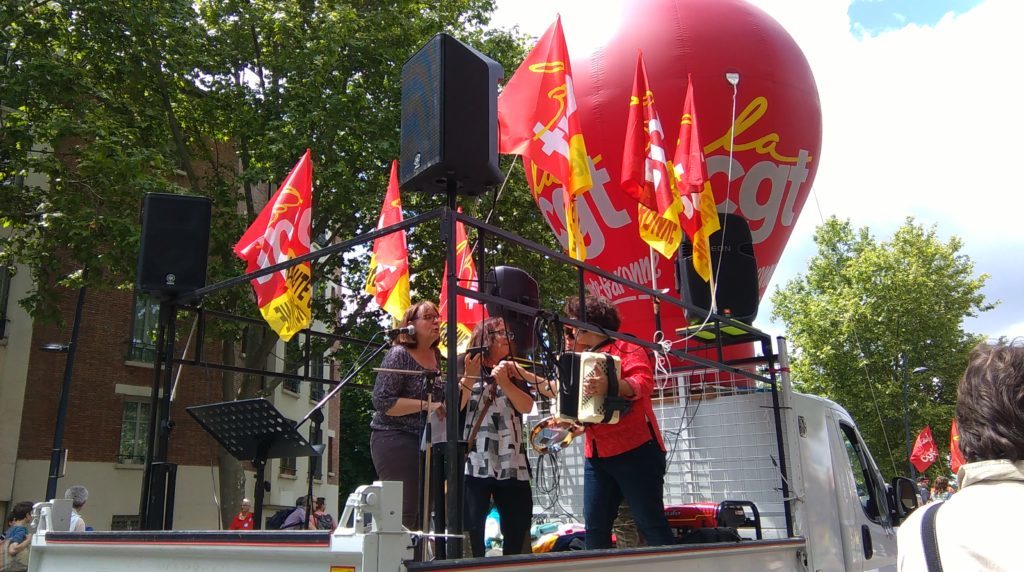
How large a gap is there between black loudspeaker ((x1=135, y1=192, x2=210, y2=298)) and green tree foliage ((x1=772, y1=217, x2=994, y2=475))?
31983mm

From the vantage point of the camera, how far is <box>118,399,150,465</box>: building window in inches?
758

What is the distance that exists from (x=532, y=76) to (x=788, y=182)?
5257mm

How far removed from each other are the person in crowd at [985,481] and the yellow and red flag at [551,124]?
329 centimetres

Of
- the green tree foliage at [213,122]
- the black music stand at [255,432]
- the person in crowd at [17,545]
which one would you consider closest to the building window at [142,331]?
the green tree foliage at [213,122]

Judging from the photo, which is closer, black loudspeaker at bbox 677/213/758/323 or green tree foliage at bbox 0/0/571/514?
black loudspeaker at bbox 677/213/758/323

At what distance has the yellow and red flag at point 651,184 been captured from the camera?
593cm

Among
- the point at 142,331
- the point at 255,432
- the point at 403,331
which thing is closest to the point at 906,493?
the point at 403,331

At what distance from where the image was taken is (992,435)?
1.73 meters

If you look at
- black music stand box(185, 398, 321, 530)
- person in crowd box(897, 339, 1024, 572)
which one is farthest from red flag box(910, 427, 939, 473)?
person in crowd box(897, 339, 1024, 572)

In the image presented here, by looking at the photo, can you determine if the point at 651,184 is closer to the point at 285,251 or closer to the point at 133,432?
the point at 285,251

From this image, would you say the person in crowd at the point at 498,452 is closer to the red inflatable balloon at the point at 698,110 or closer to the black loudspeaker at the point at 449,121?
the black loudspeaker at the point at 449,121

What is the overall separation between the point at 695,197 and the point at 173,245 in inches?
160

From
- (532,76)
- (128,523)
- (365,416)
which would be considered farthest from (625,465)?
(365,416)

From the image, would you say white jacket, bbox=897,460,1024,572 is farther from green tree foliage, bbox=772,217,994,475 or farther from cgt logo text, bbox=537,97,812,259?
green tree foliage, bbox=772,217,994,475
